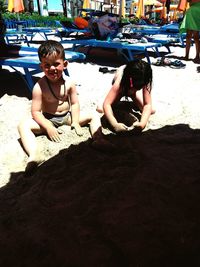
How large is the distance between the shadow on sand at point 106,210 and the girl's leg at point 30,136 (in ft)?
0.49

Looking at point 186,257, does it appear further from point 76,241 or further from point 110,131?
point 110,131

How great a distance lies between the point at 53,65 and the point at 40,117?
545 millimetres

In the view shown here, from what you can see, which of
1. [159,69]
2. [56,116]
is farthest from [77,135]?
[159,69]

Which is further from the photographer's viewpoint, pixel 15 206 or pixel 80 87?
pixel 80 87

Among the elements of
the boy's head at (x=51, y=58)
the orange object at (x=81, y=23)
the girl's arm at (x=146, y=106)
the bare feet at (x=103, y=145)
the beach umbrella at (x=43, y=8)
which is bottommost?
the bare feet at (x=103, y=145)

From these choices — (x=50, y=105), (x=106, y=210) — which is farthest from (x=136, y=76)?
(x=106, y=210)

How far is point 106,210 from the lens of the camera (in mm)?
1879

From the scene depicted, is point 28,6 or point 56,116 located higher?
point 28,6

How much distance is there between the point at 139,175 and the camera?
2264mm

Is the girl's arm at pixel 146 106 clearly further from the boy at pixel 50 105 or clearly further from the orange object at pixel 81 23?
the orange object at pixel 81 23

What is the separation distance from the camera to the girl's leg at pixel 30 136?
260 cm

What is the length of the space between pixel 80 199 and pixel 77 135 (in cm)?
105

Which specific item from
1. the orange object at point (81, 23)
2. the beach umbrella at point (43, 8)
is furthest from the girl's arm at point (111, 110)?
the beach umbrella at point (43, 8)

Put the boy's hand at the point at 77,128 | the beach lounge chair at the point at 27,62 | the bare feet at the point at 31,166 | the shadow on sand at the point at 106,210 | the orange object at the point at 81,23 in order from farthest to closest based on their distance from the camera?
the orange object at the point at 81,23, the beach lounge chair at the point at 27,62, the boy's hand at the point at 77,128, the bare feet at the point at 31,166, the shadow on sand at the point at 106,210
